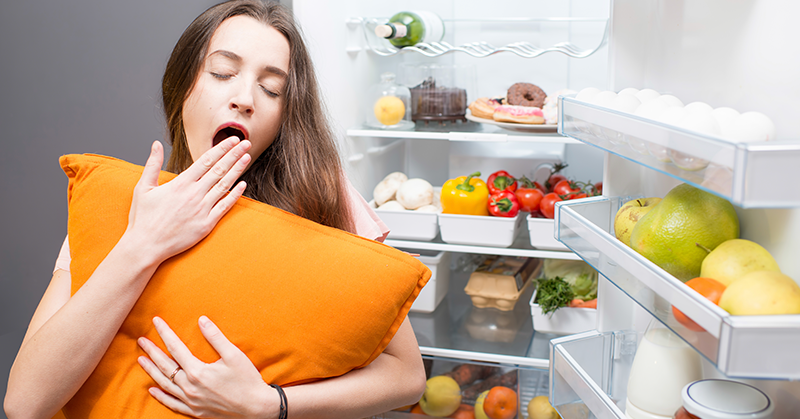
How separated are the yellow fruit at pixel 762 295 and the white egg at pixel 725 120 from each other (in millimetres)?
171

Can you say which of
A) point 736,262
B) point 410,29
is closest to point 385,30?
point 410,29

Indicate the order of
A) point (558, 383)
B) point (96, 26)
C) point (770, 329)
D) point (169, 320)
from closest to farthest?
1. point (770, 329)
2. point (169, 320)
3. point (558, 383)
4. point (96, 26)

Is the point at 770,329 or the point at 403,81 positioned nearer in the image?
the point at 770,329

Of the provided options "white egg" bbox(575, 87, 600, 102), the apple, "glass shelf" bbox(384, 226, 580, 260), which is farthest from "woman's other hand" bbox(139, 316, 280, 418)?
"glass shelf" bbox(384, 226, 580, 260)

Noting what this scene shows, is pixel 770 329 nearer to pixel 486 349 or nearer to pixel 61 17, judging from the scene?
pixel 486 349

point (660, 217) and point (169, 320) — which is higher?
point (660, 217)

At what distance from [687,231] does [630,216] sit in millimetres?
151

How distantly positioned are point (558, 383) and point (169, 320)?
67 cm

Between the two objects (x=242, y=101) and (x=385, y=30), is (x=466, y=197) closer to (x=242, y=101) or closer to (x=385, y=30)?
(x=385, y=30)

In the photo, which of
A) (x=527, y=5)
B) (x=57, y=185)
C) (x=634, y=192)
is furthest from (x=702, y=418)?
(x=57, y=185)

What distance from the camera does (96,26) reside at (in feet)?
6.14

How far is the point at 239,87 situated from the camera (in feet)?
3.18

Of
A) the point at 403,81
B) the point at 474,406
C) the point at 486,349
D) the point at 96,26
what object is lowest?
the point at 474,406

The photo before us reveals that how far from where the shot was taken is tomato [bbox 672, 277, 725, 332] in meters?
0.59
